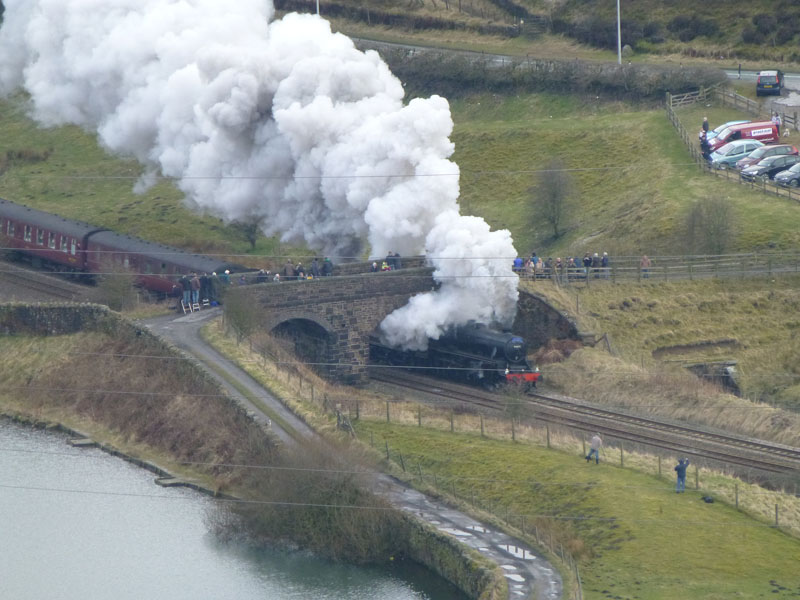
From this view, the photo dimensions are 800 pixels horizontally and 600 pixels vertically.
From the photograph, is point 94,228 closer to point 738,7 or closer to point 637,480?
point 637,480

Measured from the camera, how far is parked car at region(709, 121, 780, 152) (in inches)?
3209

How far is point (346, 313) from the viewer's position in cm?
6594

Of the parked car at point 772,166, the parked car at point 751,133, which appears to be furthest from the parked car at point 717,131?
the parked car at point 772,166

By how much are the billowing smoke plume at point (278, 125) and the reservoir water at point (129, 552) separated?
50.6 ft

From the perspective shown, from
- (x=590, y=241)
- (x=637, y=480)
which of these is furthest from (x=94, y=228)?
(x=637, y=480)

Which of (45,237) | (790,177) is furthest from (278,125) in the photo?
(790,177)

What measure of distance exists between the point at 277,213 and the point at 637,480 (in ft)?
91.1

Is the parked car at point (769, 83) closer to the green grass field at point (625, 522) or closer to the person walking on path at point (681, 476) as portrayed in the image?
the green grass field at point (625, 522)

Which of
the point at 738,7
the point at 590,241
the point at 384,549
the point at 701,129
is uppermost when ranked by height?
the point at 738,7

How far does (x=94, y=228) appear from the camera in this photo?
3039 inches

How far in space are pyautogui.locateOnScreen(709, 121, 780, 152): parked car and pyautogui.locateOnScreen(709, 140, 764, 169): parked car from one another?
1.01 meters

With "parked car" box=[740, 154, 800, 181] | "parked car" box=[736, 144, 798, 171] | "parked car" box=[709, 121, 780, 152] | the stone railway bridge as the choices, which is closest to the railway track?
the stone railway bridge

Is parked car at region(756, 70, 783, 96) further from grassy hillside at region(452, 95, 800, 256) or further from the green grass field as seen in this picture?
the green grass field

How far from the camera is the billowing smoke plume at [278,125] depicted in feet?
216
